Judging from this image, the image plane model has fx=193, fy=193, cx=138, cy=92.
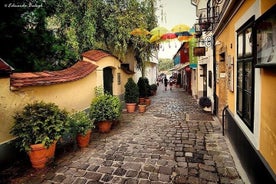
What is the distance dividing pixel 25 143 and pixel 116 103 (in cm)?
362

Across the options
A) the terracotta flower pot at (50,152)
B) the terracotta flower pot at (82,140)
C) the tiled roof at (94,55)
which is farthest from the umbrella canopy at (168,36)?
the terracotta flower pot at (50,152)

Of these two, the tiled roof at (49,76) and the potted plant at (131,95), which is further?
the potted plant at (131,95)

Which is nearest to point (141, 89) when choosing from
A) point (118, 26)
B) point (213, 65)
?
point (118, 26)

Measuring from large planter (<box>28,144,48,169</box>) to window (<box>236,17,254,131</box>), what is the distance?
4.43m

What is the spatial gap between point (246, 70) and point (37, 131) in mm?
4860

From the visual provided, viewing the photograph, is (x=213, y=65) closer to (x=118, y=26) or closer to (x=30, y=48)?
(x=118, y=26)

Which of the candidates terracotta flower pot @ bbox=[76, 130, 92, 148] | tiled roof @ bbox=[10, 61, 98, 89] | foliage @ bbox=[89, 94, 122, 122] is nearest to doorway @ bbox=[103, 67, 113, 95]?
tiled roof @ bbox=[10, 61, 98, 89]

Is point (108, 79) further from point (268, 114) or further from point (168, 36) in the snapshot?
point (268, 114)

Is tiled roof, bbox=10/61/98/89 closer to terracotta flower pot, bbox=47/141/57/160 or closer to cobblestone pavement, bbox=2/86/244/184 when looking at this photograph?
terracotta flower pot, bbox=47/141/57/160

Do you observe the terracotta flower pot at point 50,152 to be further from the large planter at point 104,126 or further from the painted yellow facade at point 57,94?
the large planter at point 104,126

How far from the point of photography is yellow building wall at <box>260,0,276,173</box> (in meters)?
2.54

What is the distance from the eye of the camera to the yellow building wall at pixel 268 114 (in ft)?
8.34

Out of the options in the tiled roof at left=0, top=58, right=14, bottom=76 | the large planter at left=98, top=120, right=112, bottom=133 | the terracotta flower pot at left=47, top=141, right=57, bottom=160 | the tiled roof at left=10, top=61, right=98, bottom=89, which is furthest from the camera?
the large planter at left=98, top=120, right=112, bottom=133

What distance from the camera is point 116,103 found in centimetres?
742
